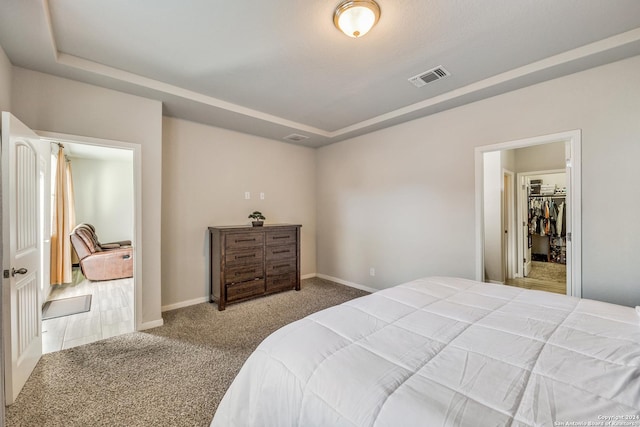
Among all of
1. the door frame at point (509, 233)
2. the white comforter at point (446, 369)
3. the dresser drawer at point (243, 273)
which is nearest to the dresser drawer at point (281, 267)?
the dresser drawer at point (243, 273)

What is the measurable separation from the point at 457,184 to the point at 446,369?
267cm

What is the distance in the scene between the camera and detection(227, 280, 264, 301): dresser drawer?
3439 millimetres

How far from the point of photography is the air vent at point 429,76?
8.16ft

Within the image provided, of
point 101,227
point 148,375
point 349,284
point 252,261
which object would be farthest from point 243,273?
point 101,227

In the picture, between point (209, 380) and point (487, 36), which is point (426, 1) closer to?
point (487, 36)

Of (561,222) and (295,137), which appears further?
(561,222)

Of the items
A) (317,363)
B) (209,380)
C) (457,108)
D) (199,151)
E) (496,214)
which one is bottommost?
(209,380)

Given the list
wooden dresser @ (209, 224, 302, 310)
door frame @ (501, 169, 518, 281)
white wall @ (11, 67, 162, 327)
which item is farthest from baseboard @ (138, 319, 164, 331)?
door frame @ (501, 169, 518, 281)

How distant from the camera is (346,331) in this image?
4.15 feet

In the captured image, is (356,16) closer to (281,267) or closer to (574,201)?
(574,201)

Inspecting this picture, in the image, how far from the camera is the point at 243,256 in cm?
356

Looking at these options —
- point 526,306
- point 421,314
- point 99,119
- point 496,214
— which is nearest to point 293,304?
point 421,314

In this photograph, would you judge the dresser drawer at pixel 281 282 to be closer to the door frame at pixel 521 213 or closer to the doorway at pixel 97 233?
the doorway at pixel 97 233

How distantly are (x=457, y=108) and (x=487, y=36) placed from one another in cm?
119
